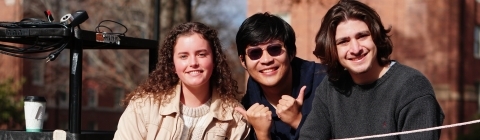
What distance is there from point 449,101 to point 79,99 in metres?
22.7

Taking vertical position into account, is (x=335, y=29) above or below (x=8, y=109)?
above

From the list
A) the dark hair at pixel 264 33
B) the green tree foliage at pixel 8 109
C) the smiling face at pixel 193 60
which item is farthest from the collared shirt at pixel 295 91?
the green tree foliage at pixel 8 109

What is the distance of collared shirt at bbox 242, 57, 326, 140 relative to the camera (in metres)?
4.12

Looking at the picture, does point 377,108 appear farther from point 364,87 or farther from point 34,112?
point 34,112

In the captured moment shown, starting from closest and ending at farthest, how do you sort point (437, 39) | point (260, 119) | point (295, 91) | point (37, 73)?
point (260, 119) < point (295, 91) < point (437, 39) < point (37, 73)

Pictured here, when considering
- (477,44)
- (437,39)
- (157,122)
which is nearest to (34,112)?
(157,122)

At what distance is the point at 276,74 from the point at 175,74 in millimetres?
502

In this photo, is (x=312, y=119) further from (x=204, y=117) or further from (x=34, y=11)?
(x=34, y=11)

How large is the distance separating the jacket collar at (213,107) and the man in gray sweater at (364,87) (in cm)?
47

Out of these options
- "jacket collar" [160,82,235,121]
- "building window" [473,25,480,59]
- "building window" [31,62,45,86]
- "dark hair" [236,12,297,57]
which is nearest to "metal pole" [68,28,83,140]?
"jacket collar" [160,82,235,121]

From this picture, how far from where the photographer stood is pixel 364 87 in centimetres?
343

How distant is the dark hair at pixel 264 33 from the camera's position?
4.09 metres

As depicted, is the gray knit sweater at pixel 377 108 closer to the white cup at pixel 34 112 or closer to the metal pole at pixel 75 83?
the metal pole at pixel 75 83

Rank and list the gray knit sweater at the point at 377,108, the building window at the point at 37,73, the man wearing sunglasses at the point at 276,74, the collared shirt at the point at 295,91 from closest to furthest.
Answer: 1. the gray knit sweater at the point at 377,108
2. the man wearing sunglasses at the point at 276,74
3. the collared shirt at the point at 295,91
4. the building window at the point at 37,73
